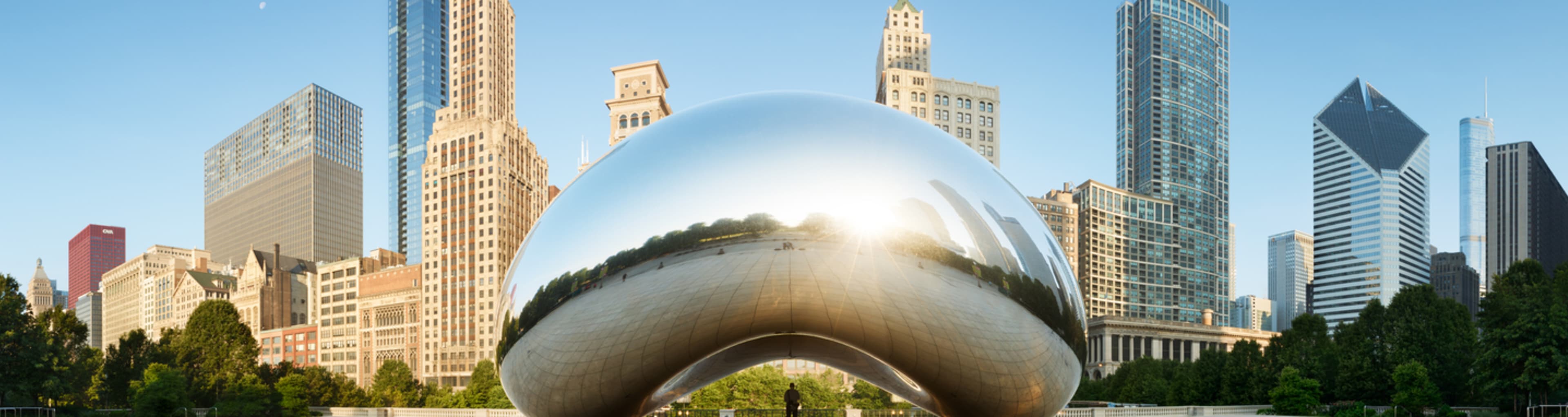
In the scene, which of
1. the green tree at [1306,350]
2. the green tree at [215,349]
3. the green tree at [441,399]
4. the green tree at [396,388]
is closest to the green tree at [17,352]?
the green tree at [215,349]

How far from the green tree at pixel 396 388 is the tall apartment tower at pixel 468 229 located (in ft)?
108

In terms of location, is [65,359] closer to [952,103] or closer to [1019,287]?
[1019,287]

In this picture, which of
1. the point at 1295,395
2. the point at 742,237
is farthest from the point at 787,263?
the point at 1295,395

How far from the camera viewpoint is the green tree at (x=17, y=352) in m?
45.2

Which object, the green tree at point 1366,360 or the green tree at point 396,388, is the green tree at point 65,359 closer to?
the green tree at point 396,388

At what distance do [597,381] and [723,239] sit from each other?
1342 millimetres

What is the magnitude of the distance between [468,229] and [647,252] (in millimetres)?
119894

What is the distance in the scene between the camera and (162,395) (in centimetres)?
4441

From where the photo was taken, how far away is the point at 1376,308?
171 feet

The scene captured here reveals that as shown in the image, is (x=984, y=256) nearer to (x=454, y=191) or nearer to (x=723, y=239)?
(x=723, y=239)

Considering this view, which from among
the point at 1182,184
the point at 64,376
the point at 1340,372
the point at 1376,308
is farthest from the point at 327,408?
the point at 1182,184

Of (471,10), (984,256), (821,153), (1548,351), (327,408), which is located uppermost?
(471,10)

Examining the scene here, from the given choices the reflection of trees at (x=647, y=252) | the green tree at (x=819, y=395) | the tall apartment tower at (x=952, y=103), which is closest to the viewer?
the reflection of trees at (x=647, y=252)

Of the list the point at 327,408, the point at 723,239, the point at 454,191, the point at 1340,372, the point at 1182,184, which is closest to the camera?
the point at 723,239
